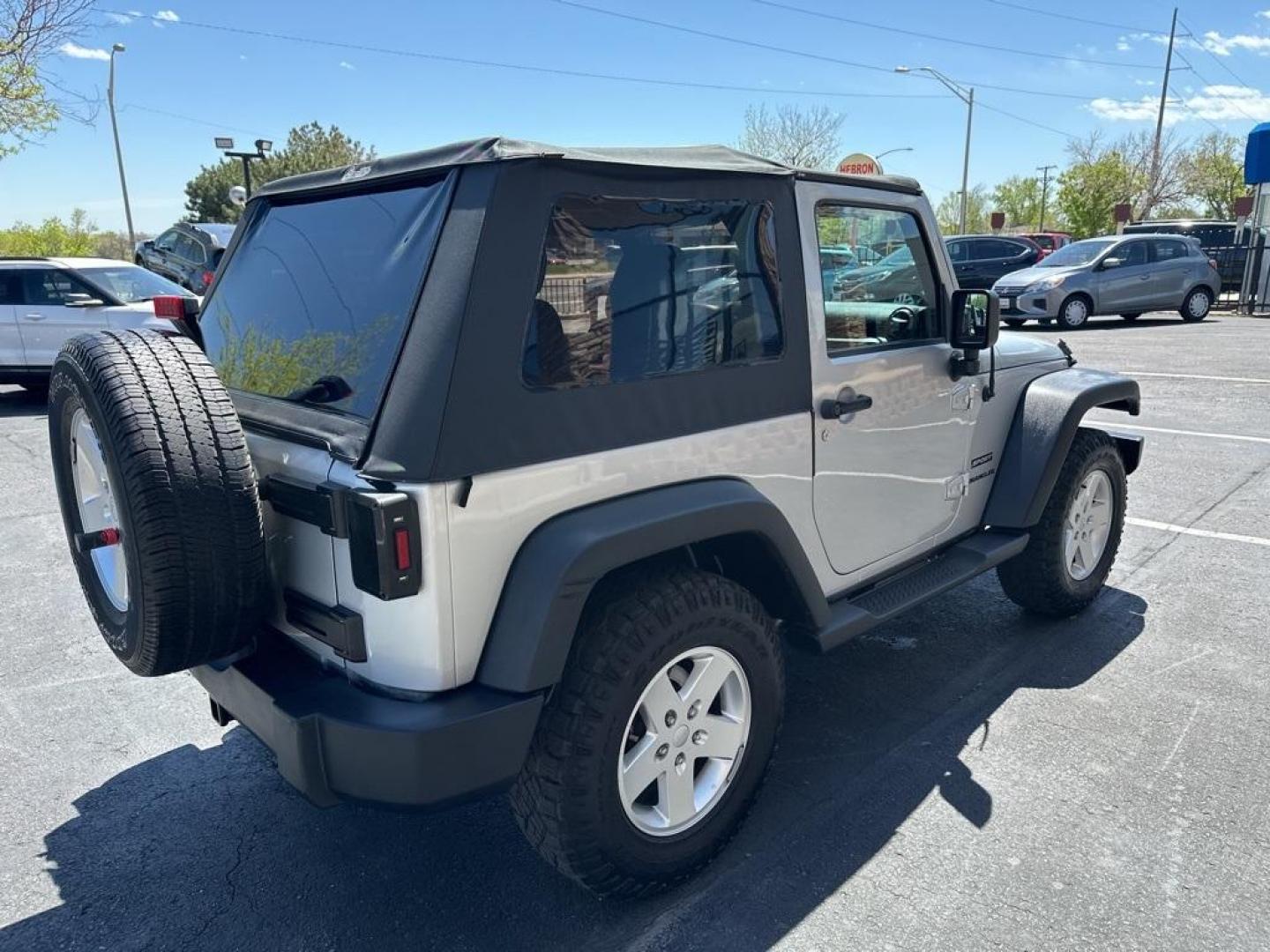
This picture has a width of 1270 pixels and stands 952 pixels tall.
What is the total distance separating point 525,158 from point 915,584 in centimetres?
219

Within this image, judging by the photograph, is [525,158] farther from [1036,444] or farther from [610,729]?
[1036,444]

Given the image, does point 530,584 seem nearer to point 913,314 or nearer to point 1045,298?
point 913,314

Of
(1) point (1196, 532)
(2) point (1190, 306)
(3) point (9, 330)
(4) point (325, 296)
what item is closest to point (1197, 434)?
(1) point (1196, 532)

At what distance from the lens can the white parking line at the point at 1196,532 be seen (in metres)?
5.26

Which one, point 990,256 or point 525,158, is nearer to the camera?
point 525,158

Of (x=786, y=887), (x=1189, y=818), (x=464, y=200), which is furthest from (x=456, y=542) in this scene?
(x=1189, y=818)

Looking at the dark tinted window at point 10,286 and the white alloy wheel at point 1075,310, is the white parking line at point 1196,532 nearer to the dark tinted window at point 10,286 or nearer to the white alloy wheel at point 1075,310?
the dark tinted window at point 10,286

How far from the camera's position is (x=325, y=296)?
8.37 feet

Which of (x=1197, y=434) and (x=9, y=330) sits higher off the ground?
(x=9, y=330)

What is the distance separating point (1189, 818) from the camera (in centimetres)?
279

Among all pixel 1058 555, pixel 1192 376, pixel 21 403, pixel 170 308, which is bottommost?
pixel 21 403

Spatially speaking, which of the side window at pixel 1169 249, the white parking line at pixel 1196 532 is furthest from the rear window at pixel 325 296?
the side window at pixel 1169 249

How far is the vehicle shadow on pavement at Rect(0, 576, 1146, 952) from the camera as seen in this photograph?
240 centimetres

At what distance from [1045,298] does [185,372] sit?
1655 cm
